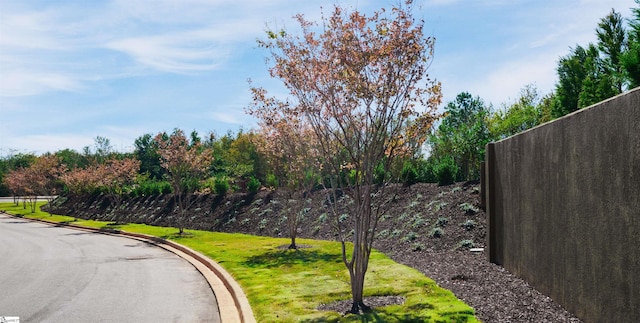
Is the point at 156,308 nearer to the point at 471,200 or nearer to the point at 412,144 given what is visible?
the point at 412,144

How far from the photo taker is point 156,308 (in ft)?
29.8

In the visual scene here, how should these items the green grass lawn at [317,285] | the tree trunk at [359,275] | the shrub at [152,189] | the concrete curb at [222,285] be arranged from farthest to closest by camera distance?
1. the shrub at [152,189]
2. the concrete curb at [222,285]
3. the tree trunk at [359,275]
4. the green grass lawn at [317,285]

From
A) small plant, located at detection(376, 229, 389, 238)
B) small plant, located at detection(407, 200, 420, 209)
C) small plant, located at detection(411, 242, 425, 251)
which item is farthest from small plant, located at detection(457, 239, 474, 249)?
small plant, located at detection(407, 200, 420, 209)

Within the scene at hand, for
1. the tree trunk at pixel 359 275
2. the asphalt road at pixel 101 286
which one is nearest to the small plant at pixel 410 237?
the asphalt road at pixel 101 286

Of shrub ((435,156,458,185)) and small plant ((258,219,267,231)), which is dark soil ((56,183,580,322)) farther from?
shrub ((435,156,458,185))

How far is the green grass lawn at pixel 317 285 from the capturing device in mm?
7445

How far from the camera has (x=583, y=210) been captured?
22.5ft

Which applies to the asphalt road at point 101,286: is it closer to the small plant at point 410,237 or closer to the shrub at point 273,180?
the small plant at point 410,237

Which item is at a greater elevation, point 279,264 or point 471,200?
point 471,200

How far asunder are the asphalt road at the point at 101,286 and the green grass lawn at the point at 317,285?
3.17 ft

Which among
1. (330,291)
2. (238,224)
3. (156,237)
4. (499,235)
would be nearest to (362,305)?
(330,291)

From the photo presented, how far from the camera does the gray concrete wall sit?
5.69 metres

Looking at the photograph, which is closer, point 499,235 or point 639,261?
point 639,261

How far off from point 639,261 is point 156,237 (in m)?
19.1
